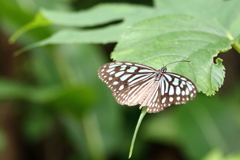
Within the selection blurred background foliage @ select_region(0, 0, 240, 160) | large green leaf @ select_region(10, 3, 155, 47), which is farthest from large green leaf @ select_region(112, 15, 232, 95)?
blurred background foliage @ select_region(0, 0, 240, 160)

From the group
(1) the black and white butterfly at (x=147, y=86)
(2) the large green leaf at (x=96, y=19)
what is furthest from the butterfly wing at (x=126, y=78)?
(2) the large green leaf at (x=96, y=19)

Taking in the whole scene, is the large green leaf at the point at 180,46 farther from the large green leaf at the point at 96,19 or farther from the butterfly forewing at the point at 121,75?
the large green leaf at the point at 96,19

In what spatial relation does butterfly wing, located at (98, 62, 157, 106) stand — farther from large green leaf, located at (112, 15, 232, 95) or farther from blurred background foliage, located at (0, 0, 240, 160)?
blurred background foliage, located at (0, 0, 240, 160)

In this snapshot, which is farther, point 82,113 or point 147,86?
point 82,113

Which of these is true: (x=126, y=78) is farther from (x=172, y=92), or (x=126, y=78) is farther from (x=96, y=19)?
(x=96, y=19)

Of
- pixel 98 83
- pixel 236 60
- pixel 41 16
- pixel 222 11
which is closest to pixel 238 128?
pixel 236 60

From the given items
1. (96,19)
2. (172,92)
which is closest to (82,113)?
(96,19)
